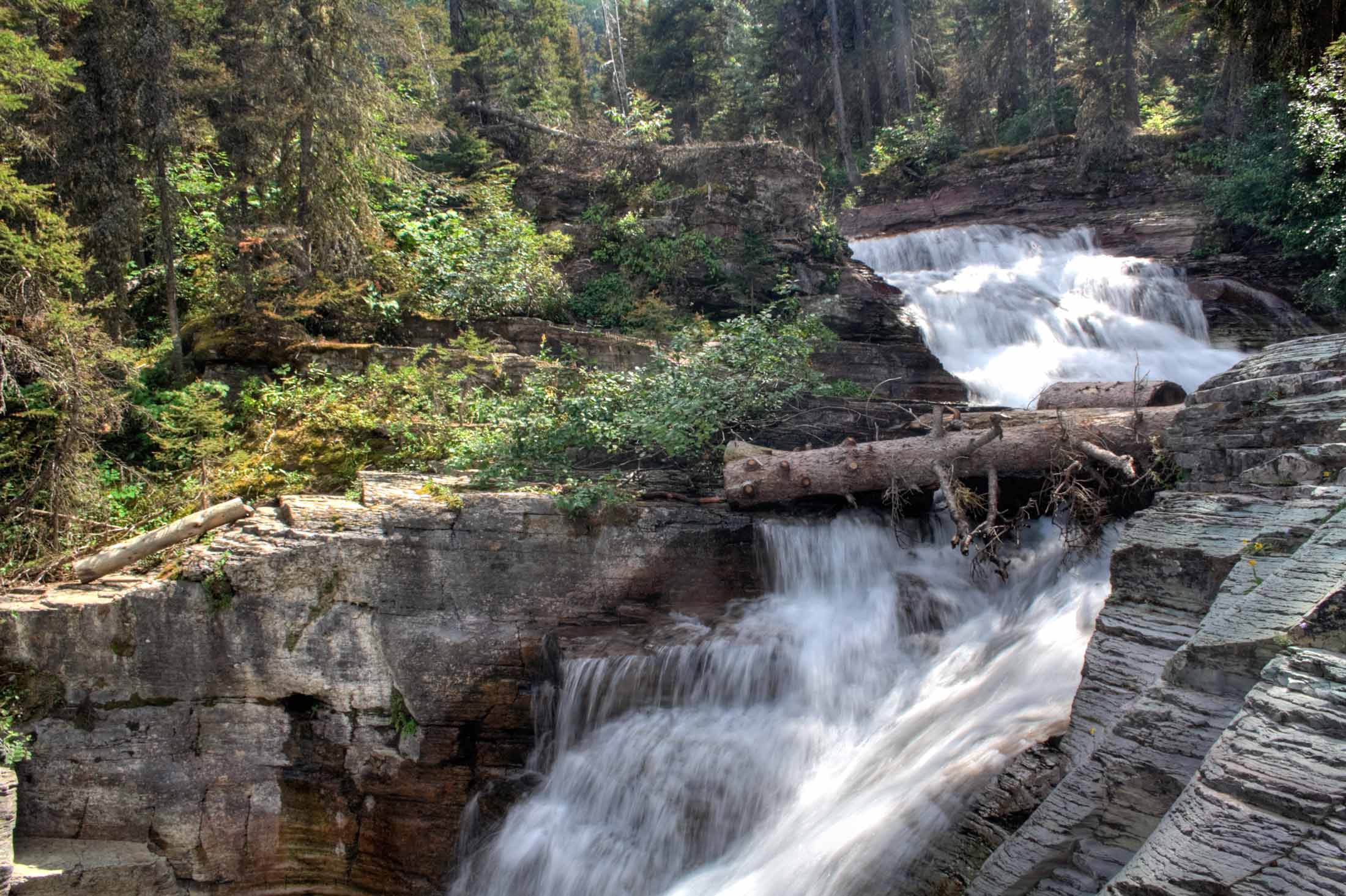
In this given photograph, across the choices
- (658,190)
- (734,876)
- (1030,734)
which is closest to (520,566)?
(734,876)

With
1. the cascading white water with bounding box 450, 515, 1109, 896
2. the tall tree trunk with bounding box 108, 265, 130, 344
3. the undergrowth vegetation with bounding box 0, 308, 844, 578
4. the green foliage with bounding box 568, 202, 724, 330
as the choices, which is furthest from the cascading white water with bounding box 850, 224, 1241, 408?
the tall tree trunk with bounding box 108, 265, 130, 344

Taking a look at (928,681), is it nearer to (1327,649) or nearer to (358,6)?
(1327,649)

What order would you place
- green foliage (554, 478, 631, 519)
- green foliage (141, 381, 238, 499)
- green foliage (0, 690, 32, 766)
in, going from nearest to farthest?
green foliage (0, 690, 32, 766) < green foliage (554, 478, 631, 519) < green foliage (141, 381, 238, 499)

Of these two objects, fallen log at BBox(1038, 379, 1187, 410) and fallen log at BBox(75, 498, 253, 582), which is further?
fallen log at BBox(1038, 379, 1187, 410)

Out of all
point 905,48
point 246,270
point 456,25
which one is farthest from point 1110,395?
point 905,48

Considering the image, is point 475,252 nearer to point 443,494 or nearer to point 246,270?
point 246,270

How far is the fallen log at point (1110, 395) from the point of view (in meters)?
9.28

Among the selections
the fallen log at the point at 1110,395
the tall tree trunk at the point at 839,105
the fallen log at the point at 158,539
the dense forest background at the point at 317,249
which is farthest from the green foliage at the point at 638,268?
the tall tree trunk at the point at 839,105

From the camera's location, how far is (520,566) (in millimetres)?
8539

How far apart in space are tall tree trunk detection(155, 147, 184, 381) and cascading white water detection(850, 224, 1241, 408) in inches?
457

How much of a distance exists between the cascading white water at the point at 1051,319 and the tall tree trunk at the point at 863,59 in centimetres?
1277

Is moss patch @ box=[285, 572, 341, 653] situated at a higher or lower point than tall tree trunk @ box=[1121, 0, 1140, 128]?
lower

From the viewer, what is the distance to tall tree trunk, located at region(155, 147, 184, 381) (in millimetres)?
10945

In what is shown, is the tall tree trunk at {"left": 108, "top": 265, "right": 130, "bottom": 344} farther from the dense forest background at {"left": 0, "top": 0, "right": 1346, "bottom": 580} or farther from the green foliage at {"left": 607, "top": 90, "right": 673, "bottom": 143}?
the green foliage at {"left": 607, "top": 90, "right": 673, "bottom": 143}
